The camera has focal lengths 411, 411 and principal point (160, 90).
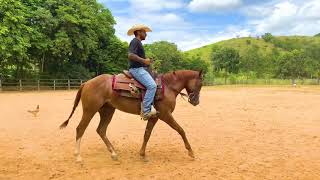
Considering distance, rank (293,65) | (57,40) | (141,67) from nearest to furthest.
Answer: (141,67) → (57,40) → (293,65)

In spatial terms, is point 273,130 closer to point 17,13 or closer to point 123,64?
point 17,13

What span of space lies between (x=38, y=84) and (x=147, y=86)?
33760mm

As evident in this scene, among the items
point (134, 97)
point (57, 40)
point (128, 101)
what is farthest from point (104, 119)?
point (57, 40)

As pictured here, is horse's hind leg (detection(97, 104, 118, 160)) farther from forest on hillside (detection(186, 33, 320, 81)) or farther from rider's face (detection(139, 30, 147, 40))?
forest on hillside (detection(186, 33, 320, 81))

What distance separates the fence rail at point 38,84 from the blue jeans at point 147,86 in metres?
31.1

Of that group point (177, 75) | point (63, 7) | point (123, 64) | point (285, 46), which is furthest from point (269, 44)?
point (177, 75)

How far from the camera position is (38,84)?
131ft

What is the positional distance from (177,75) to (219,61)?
88635mm

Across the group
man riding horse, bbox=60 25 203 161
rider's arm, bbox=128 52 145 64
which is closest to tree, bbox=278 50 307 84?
man riding horse, bbox=60 25 203 161

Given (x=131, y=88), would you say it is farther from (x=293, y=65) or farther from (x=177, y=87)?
(x=293, y=65)

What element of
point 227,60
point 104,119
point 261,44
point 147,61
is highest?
point 261,44

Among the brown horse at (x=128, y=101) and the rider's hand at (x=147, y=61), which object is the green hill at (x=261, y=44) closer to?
the brown horse at (x=128, y=101)

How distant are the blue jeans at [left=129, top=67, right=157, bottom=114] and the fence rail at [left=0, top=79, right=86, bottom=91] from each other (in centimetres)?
3113

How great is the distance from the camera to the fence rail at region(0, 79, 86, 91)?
127ft
